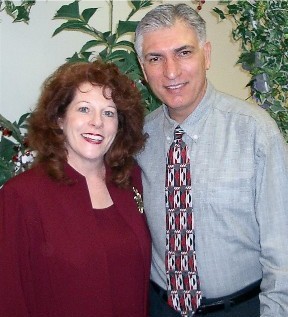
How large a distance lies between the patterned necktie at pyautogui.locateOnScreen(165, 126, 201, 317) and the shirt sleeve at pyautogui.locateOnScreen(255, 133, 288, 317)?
0.24 meters

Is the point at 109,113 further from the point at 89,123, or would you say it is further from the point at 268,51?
the point at 268,51

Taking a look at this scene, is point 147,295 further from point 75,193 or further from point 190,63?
point 190,63

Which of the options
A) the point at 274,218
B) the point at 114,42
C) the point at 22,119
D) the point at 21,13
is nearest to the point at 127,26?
the point at 114,42

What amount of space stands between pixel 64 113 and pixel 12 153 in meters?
0.56

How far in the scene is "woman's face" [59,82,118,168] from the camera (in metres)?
1.67

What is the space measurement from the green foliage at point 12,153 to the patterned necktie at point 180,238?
73 centimetres

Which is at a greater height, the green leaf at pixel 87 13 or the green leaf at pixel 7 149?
the green leaf at pixel 87 13

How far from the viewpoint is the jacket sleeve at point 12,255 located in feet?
5.06

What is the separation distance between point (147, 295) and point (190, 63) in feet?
2.73

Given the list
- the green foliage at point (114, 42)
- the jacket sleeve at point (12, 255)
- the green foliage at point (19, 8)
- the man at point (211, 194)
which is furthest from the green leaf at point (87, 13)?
the jacket sleeve at point (12, 255)

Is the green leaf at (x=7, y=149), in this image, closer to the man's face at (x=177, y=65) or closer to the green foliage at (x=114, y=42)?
the green foliage at (x=114, y=42)

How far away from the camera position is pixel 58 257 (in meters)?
1.55

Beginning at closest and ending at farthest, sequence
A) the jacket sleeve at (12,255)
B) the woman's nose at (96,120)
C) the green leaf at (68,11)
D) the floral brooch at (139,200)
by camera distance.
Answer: the jacket sleeve at (12,255) → the woman's nose at (96,120) → the floral brooch at (139,200) → the green leaf at (68,11)

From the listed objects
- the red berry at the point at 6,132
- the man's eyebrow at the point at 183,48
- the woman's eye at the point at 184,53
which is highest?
the man's eyebrow at the point at 183,48
